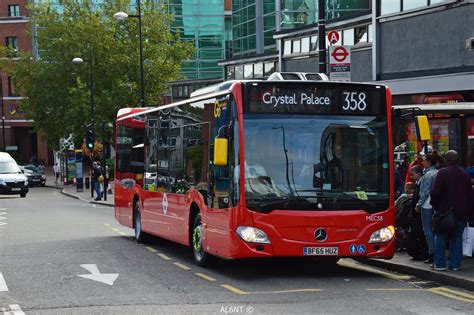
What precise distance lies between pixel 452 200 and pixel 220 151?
3.41m

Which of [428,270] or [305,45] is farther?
[305,45]

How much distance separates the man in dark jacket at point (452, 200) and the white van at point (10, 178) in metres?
39.2

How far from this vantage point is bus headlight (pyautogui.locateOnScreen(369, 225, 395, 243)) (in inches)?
516

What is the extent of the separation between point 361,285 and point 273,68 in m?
35.4

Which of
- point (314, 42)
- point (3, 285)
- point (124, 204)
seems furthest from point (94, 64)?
point (3, 285)

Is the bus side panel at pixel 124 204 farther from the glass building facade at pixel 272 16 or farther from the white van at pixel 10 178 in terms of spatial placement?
the white van at pixel 10 178

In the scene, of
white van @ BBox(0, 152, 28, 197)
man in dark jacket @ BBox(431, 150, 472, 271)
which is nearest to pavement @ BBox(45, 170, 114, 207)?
white van @ BBox(0, 152, 28, 197)

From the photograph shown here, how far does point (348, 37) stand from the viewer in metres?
36.1

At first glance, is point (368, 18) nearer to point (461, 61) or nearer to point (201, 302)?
point (461, 61)

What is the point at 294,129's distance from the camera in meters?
13.1

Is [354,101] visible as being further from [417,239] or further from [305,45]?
[305,45]

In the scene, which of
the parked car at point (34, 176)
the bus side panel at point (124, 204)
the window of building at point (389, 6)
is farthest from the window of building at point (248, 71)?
the bus side panel at point (124, 204)

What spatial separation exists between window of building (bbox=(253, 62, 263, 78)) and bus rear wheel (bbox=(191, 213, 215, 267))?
34584mm

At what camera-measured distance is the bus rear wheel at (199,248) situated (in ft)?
47.7
